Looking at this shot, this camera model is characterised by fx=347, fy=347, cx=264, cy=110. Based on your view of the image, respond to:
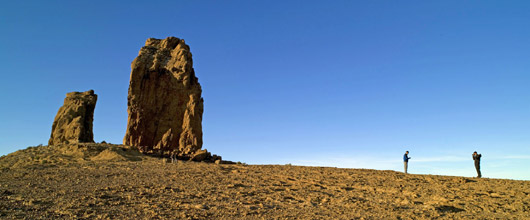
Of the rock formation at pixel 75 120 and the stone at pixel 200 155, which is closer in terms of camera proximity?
the stone at pixel 200 155

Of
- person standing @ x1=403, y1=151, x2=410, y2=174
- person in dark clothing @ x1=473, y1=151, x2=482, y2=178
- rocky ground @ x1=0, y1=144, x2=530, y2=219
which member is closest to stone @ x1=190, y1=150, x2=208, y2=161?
rocky ground @ x1=0, y1=144, x2=530, y2=219

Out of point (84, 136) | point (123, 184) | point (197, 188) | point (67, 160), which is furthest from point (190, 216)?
point (84, 136)

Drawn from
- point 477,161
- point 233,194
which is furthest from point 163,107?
point 477,161

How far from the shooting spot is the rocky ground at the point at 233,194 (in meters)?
10.1

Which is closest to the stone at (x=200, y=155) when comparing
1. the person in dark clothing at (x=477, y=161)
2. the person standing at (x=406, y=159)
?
the person standing at (x=406, y=159)

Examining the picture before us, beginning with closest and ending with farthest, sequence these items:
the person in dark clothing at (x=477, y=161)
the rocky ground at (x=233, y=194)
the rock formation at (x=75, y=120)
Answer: the rocky ground at (x=233, y=194) < the person in dark clothing at (x=477, y=161) < the rock formation at (x=75, y=120)

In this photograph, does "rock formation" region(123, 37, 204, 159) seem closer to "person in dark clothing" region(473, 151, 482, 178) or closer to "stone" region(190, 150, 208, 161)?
"stone" region(190, 150, 208, 161)

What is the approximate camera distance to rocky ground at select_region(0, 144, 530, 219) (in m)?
10.1

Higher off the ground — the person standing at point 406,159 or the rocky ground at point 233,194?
the person standing at point 406,159

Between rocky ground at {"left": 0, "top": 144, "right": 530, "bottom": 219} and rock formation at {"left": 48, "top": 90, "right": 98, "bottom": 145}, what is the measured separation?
779 cm

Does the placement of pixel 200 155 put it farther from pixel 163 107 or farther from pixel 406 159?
pixel 406 159

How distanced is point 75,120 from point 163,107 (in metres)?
6.96

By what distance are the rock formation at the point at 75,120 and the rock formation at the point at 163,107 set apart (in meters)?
3.33

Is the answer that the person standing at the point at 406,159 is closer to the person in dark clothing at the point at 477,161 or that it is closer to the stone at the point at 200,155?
the person in dark clothing at the point at 477,161
